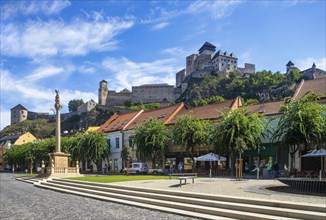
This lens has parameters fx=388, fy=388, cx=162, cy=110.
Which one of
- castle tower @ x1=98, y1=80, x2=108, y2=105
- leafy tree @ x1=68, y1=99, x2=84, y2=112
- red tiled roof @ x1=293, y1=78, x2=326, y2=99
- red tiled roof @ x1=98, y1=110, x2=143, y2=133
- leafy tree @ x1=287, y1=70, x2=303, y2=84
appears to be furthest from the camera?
leafy tree @ x1=68, y1=99, x2=84, y2=112

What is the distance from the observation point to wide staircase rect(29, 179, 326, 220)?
1169 cm

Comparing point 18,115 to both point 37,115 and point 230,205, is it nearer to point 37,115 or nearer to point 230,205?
point 37,115

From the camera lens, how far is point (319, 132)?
31266 millimetres

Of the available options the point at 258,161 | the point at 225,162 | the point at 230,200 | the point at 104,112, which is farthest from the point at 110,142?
the point at 104,112

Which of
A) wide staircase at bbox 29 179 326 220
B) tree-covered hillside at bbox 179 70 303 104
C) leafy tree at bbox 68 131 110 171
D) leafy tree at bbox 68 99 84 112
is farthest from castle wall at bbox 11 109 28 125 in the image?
wide staircase at bbox 29 179 326 220

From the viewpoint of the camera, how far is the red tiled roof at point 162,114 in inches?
2132

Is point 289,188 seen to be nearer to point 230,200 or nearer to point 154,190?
point 230,200

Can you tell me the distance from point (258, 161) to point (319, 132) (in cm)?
986

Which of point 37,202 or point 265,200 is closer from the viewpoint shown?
point 265,200

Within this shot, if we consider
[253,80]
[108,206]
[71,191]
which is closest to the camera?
[108,206]

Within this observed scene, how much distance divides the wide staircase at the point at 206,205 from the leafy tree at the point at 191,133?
21347 mm

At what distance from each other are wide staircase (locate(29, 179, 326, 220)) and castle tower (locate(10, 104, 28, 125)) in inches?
6972

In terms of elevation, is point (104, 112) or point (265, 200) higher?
point (104, 112)

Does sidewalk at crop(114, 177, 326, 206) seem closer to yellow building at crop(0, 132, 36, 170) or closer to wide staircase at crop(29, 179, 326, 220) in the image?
wide staircase at crop(29, 179, 326, 220)
